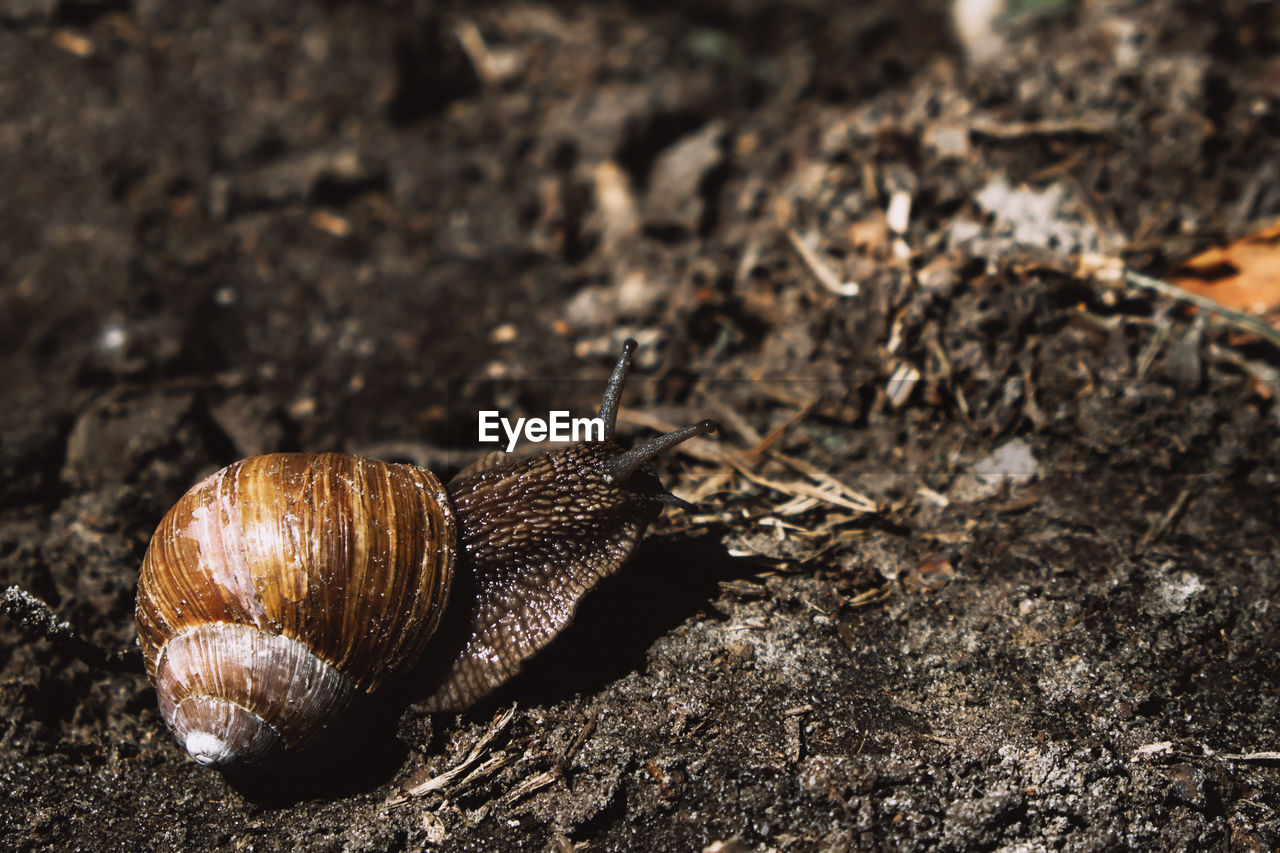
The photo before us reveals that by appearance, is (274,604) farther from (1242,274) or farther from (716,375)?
(1242,274)

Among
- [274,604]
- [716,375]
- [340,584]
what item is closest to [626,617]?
[340,584]

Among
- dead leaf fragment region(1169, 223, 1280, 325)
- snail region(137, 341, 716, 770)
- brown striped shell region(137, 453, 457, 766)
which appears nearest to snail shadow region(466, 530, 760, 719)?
snail region(137, 341, 716, 770)

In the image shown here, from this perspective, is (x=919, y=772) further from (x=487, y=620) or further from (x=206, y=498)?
(x=206, y=498)

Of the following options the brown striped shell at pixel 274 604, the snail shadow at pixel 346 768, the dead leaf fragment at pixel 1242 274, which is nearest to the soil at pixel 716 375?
the snail shadow at pixel 346 768

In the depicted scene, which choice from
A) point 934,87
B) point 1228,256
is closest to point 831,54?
point 934,87

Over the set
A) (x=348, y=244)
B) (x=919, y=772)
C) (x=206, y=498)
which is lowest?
(x=919, y=772)
